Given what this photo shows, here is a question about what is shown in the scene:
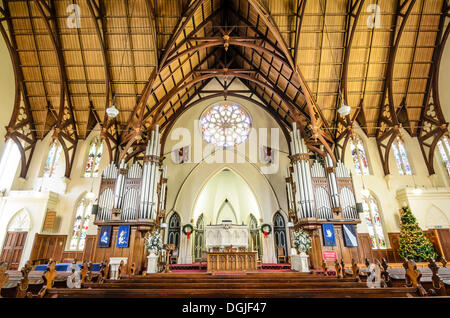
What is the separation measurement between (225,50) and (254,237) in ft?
43.4

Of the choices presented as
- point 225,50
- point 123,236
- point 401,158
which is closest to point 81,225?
point 123,236

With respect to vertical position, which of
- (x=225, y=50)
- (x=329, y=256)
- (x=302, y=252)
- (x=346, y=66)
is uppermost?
(x=225, y=50)

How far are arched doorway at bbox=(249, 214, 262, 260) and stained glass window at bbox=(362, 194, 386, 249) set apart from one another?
7.11 meters

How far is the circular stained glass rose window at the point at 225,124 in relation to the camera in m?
17.9

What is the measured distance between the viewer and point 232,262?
439 inches

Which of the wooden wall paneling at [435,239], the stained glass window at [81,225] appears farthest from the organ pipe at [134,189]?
the wooden wall paneling at [435,239]

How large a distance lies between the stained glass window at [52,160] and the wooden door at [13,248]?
12.0 ft

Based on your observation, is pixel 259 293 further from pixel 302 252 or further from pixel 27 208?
pixel 27 208

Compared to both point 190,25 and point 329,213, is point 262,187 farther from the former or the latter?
point 190,25

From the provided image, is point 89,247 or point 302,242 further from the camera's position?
point 89,247

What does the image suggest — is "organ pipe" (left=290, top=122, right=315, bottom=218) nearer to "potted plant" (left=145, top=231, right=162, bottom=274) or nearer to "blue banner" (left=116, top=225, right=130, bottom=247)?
"potted plant" (left=145, top=231, right=162, bottom=274)

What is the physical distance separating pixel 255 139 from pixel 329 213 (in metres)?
7.81

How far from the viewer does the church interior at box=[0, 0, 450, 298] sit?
1129cm

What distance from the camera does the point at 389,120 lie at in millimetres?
13625
